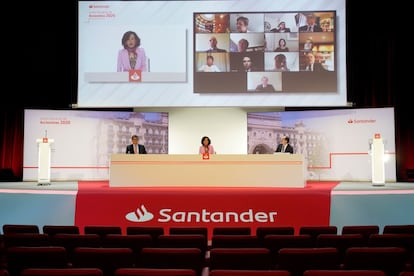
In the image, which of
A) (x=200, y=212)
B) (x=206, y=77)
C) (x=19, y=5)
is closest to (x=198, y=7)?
(x=206, y=77)

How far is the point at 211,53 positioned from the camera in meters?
11.1

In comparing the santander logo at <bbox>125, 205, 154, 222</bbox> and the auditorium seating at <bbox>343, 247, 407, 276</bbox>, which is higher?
the auditorium seating at <bbox>343, 247, 407, 276</bbox>

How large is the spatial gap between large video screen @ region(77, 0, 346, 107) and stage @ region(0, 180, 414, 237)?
3.70m

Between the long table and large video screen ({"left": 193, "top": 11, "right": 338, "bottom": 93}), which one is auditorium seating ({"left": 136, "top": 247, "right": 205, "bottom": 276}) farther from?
large video screen ({"left": 193, "top": 11, "right": 338, "bottom": 93})

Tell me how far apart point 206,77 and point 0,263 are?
7451 mm

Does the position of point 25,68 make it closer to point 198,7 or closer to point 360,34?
point 198,7

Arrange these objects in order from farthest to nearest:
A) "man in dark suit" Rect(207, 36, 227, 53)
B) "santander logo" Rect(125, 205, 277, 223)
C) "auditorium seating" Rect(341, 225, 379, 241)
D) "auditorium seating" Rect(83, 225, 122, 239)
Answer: "man in dark suit" Rect(207, 36, 227, 53)
"santander logo" Rect(125, 205, 277, 223)
"auditorium seating" Rect(83, 225, 122, 239)
"auditorium seating" Rect(341, 225, 379, 241)

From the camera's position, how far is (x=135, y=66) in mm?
11188

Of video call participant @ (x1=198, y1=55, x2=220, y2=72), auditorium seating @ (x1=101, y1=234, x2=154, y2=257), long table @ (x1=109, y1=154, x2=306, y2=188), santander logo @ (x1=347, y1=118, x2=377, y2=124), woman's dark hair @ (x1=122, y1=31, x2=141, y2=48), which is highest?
woman's dark hair @ (x1=122, y1=31, x2=141, y2=48)

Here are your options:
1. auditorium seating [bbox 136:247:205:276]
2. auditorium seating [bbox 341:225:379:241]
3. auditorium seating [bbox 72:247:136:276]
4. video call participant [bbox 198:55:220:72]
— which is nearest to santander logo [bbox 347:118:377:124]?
video call participant [bbox 198:55:220:72]

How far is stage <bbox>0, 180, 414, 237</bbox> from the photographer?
7.60 metres

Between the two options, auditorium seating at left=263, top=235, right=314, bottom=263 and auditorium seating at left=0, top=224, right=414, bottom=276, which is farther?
auditorium seating at left=263, top=235, right=314, bottom=263

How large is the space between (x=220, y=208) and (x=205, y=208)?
0.76 ft

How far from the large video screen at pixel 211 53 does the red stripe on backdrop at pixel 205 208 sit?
12.3ft
